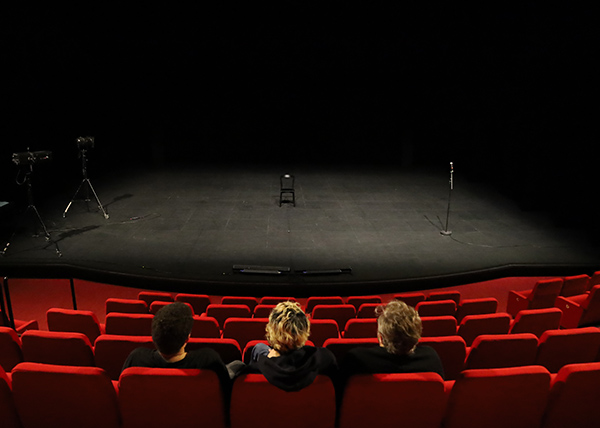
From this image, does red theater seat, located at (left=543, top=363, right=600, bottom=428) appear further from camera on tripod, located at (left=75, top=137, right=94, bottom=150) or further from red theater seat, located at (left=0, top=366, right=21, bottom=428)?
A: camera on tripod, located at (left=75, top=137, right=94, bottom=150)

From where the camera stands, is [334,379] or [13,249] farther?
[13,249]

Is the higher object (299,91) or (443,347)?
(299,91)

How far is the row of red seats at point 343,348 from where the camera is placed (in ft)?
9.44

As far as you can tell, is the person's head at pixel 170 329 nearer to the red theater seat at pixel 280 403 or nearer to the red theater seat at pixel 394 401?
the red theater seat at pixel 280 403

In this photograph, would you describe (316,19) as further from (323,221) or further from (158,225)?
(158,225)

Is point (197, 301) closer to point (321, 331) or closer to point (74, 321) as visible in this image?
point (74, 321)

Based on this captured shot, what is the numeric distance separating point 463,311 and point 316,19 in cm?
995

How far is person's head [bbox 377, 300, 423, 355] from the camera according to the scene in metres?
2.33

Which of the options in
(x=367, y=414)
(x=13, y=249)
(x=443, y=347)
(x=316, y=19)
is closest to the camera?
(x=367, y=414)

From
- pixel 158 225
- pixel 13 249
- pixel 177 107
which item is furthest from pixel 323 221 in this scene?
pixel 177 107

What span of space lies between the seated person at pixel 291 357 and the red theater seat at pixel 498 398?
0.71 m

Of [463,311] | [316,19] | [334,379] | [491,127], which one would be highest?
[316,19]

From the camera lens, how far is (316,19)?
12.3 metres

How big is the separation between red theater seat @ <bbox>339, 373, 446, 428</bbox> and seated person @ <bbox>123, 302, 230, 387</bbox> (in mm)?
686
